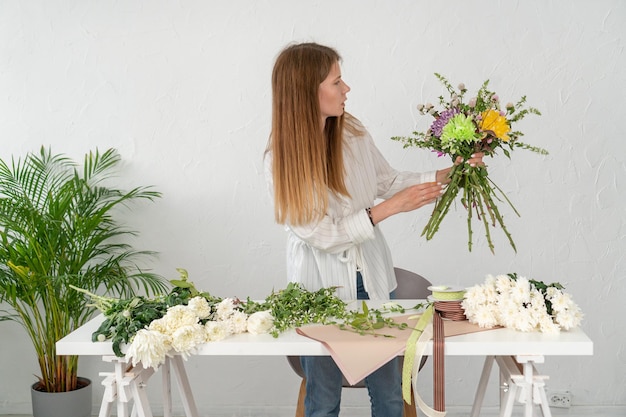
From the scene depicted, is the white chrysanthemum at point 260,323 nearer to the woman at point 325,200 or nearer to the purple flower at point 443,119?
the woman at point 325,200

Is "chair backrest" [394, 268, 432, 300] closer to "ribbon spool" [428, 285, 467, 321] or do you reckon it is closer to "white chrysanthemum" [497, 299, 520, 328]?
"ribbon spool" [428, 285, 467, 321]

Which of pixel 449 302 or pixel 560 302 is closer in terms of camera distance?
pixel 560 302

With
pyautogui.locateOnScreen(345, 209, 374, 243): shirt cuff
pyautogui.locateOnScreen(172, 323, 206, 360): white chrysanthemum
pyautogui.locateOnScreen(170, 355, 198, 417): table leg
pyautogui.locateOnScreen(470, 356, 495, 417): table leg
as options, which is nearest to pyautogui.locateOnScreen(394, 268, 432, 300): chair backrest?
pyautogui.locateOnScreen(470, 356, 495, 417): table leg

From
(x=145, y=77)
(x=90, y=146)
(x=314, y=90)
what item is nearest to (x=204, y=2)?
(x=145, y=77)

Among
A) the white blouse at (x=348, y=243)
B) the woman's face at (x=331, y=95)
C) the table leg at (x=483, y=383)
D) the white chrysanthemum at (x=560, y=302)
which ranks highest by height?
the woman's face at (x=331, y=95)

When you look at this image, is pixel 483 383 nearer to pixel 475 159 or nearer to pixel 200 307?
pixel 475 159

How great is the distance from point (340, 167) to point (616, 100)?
185 centimetres

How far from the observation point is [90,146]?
411 cm

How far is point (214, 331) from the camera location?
2.38 metres

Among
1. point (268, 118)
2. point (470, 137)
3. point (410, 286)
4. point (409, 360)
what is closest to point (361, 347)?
point (409, 360)

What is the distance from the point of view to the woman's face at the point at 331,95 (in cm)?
276

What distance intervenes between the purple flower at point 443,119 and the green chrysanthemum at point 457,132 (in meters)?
0.02

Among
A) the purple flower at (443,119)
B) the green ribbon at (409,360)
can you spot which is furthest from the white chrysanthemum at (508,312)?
the purple flower at (443,119)

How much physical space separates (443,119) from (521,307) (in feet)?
2.14
